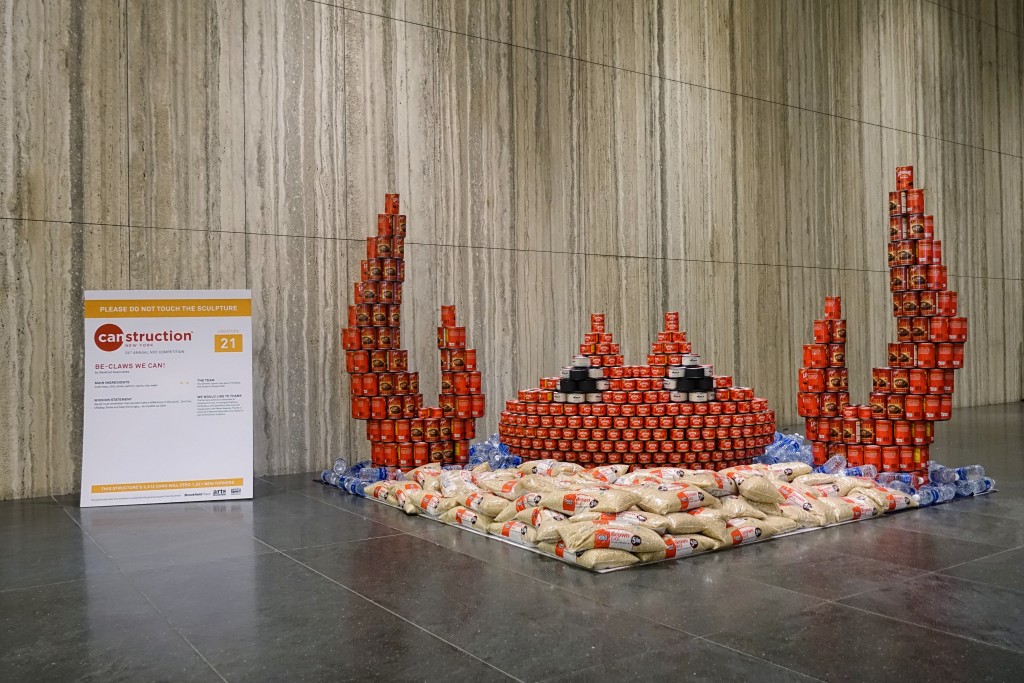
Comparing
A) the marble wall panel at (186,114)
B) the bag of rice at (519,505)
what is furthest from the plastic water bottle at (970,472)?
the marble wall panel at (186,114)

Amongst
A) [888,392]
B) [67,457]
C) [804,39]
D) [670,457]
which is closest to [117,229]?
[67,457]

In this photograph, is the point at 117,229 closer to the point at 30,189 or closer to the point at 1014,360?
the point at 30,189

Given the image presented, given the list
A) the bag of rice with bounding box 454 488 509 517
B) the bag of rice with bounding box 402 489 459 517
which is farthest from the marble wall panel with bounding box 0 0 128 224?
the bag of rice with bounding box 454 488 509 517

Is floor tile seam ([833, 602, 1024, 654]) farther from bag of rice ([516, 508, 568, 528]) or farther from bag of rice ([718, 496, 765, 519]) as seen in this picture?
bag of rice ([516, 508, 568, 528])

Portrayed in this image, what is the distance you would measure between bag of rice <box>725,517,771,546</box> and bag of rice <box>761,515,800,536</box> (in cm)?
2

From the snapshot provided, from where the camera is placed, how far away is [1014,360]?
1433cm

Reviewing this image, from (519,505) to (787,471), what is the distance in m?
2.13

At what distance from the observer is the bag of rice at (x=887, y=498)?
5.55 meters

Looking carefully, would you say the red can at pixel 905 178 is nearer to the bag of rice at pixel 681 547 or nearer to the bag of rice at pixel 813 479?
the bag of rice at pixel 813 479

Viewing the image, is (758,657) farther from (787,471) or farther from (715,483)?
(787,471)

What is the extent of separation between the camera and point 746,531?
15.6 feet

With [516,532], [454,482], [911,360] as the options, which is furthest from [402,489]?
[911,360]

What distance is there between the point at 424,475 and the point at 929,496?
348 centimetres

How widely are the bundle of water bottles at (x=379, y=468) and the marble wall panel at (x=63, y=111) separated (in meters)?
2.63
